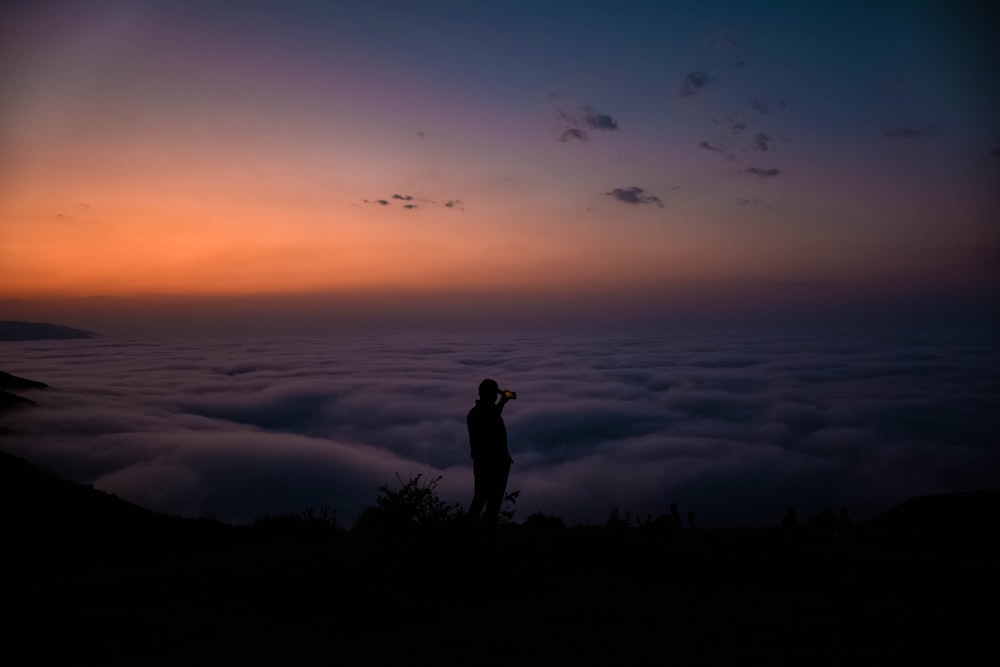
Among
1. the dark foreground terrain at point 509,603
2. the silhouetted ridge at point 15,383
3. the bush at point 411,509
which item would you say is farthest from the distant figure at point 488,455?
the silhouetted ridge at point 15,383

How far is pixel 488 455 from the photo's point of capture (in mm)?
6352

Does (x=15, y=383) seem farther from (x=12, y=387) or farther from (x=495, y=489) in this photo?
(x=495, y=489)

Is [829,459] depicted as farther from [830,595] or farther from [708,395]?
[830,595]

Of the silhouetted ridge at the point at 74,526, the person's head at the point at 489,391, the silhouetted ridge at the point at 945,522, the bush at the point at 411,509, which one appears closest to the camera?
the person's head at the point at 489,391

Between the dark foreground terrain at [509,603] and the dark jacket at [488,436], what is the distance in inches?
39.3

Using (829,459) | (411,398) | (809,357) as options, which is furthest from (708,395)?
(809,357)

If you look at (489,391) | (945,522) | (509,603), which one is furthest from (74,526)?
(945,522)

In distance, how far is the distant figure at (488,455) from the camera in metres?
6.32

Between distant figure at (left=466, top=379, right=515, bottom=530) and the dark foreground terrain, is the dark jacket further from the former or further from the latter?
the dark foreground terrain

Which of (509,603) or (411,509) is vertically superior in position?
(411,509)

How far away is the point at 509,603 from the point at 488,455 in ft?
4.78

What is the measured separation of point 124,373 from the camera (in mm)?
100375

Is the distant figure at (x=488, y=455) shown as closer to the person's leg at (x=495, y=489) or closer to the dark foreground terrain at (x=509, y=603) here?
the person's leg at (x=495, y=489)

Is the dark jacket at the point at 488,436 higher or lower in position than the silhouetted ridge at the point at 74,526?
higher
